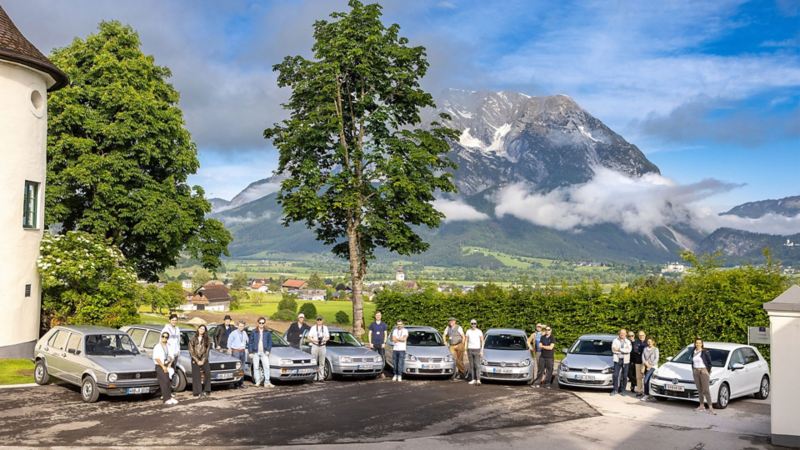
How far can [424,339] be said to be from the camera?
2342cm

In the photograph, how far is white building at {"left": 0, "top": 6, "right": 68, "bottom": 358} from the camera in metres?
24.1

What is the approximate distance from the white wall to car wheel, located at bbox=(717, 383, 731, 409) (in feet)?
74.5

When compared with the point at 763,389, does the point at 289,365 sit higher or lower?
higher

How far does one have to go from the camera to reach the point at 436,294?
115 feet

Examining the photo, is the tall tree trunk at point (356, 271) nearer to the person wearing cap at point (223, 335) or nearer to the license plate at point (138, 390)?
the person wearing cap at point (223, 335)

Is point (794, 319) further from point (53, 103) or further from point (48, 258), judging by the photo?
point (53, 103)

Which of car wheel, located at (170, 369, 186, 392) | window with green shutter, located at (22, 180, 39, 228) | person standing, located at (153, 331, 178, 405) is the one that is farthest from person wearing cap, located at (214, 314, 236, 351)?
window with green shutter, located at (22, 180, 39, 228)

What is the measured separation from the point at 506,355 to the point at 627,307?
745cm

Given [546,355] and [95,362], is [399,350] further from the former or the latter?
[95,362]

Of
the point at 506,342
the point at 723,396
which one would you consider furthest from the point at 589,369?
the point at 723,396

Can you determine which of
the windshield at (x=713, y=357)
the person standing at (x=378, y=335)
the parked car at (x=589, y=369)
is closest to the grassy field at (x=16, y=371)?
the person standing at (x=378, y=335)

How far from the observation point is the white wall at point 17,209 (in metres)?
24.1

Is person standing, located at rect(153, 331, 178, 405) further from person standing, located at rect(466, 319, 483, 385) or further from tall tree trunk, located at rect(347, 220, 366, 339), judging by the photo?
tall tree trunk, located at rect(347, 220, 366, 339)

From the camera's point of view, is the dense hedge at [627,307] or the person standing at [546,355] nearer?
the person standing at [546,355]
